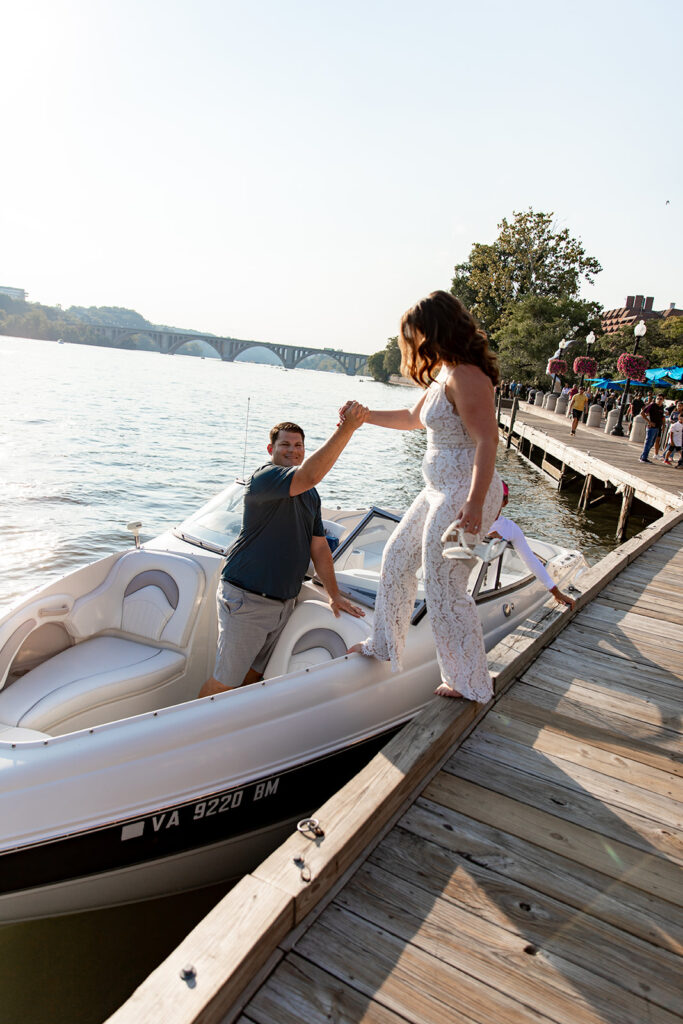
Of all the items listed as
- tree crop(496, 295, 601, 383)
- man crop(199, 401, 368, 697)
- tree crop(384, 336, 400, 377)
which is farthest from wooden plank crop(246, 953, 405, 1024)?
tree crop(384, 336, 400, 377)

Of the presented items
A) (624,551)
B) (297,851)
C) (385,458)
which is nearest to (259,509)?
(297,851)

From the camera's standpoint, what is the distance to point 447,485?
2939 mm

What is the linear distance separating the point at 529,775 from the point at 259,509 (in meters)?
1.71

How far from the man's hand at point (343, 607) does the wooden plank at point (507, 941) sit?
148 centimetres

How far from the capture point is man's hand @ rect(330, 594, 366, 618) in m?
3.67

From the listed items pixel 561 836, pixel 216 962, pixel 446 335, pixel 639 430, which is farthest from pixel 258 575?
pixel 639 430

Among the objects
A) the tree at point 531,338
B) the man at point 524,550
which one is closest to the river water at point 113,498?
the man at point 524,550

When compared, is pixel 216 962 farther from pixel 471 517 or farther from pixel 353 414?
pixel 353 414

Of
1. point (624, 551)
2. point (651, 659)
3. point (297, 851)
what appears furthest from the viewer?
point (624, 551)

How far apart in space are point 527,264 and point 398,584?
51.9 meters

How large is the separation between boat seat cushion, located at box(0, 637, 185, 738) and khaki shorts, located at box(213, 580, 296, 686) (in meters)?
0.43

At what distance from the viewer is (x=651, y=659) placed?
4.55 meters

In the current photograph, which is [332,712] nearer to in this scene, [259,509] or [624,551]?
[259,509]

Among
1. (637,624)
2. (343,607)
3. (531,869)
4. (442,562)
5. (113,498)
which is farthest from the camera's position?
(113,498)
